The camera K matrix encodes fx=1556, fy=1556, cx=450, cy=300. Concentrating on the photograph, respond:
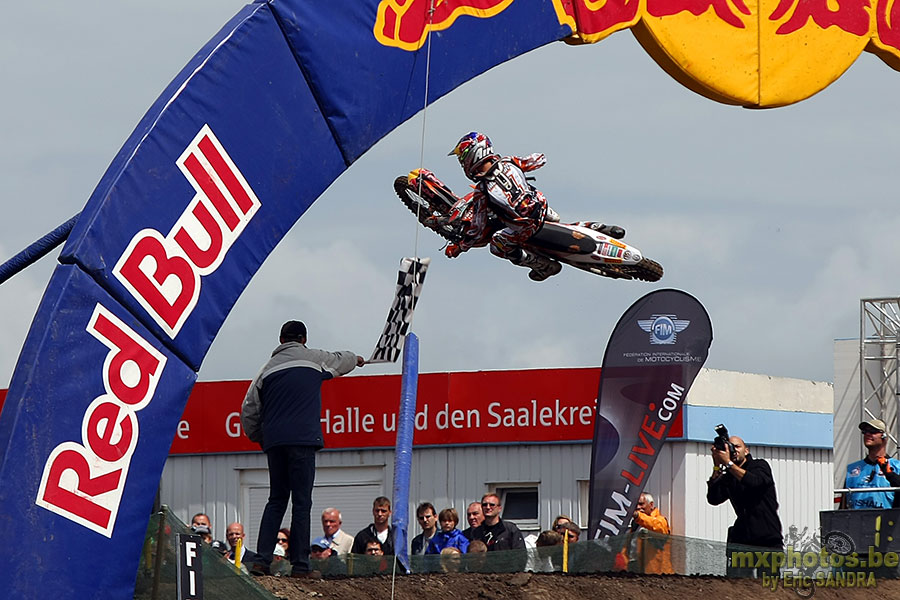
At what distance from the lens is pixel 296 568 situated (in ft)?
27.0

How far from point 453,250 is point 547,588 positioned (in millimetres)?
1964

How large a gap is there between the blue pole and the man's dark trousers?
46cm

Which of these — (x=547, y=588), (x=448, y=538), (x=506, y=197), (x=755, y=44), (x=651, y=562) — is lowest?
(x=547, y=588)

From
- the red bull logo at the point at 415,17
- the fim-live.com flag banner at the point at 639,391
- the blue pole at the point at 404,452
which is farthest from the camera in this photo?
the fim-live.com flag banner at the point at 639,391

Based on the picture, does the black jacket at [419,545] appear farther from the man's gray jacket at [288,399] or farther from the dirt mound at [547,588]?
the man's gray jacket at [288,399]

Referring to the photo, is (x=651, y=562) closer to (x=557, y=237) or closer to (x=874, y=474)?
(x=874, y=474)

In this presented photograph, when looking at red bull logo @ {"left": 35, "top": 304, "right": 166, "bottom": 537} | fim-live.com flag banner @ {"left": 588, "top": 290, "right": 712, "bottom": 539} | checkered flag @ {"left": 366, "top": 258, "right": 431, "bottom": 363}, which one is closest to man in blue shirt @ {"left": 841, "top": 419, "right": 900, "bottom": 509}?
fim-live.com flag banner @ {"left": 588, "top": 290, "right": 712, "bottom": 539}

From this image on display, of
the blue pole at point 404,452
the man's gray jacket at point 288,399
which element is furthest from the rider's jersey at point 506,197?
the man's gray jacket at point 288,399

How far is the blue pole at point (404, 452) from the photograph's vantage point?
825 cm

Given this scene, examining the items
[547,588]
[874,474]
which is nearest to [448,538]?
[547,588]

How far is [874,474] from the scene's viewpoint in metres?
10.7

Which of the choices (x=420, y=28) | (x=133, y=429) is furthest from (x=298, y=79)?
(x=133, y=429)

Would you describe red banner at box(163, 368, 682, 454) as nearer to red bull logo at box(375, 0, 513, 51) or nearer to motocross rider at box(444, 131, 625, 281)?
motocross rider at box(444, 131, 625, 281)

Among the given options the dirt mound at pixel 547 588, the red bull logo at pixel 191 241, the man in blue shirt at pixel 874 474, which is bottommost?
the dirt mound at pixel 547 588
